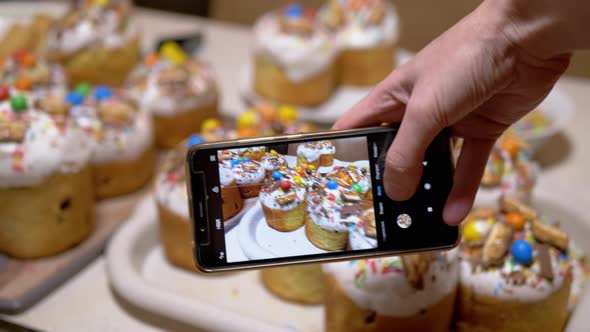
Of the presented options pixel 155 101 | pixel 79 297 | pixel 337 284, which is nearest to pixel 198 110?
pixel 155 101

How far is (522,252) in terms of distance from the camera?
0.97m

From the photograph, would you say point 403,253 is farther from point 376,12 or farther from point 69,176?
point 376,12

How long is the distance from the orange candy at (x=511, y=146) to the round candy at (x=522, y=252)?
1.02 ft

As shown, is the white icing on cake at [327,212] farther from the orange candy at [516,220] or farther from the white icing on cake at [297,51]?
the white icing on cake at [297,51]

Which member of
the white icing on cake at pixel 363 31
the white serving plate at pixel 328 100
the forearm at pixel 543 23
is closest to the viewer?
the forearm at pixel 543 23

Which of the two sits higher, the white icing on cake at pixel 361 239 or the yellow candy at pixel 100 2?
the yellow candy at pixel 100 2

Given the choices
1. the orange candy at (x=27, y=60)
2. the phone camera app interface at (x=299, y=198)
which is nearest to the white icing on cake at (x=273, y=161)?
the phone camera app interface at (x=299, y=198)

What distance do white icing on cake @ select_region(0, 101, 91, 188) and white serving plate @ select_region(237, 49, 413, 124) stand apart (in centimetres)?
52

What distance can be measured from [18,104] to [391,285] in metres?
0.75

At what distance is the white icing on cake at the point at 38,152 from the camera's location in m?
1.13

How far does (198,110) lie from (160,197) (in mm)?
375

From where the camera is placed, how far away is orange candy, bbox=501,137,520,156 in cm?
125

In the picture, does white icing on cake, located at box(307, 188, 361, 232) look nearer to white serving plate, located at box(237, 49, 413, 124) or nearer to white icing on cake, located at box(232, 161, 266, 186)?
white icing on cake, located at box(232, 161, 266, 186)

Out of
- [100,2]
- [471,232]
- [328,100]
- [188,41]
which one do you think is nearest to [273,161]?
[471,232]
